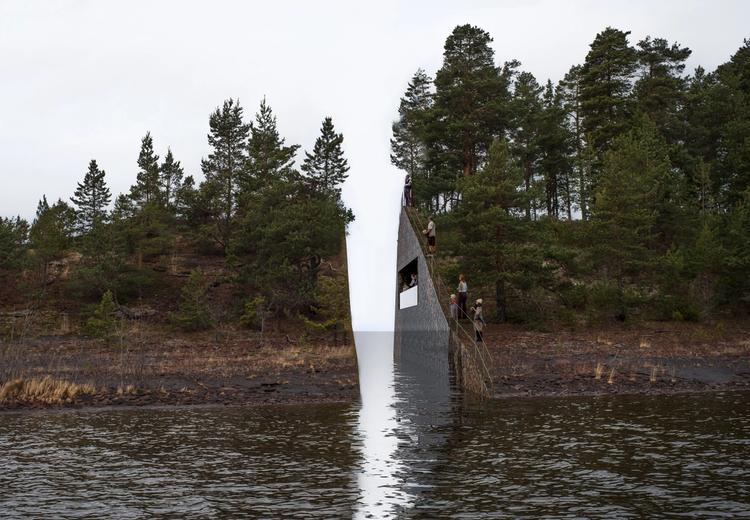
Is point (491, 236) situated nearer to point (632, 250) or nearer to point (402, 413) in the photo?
point (632, 250)

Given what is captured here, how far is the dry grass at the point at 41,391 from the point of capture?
22191mm

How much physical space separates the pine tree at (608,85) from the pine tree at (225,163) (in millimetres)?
35861

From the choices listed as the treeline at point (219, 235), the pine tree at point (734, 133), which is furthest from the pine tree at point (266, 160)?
the pine tree at point (734, 133)

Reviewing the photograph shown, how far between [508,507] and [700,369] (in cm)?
2197

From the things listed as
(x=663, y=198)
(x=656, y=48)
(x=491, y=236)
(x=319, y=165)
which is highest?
(x=656, y=48)

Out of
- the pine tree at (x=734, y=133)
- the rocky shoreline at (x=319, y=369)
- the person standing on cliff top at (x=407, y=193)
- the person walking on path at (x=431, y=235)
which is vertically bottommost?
the rocky shoreline at (x=319, y=369)

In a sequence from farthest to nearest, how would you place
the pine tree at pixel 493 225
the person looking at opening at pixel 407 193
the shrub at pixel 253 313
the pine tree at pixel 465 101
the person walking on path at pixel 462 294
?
the pine tree at pixel 465 101 < the shrub at pixel 253 313 < the person looking at opening at pixel 407 193 < the pine tree at pixel 493 225 < the person walking on path at pixel 462 294

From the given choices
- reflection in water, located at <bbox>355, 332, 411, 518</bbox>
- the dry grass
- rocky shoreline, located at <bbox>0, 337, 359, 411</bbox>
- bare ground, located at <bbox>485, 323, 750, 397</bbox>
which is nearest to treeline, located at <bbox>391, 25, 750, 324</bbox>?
bare ground, located at <bbox>485, 323, 750, 397</bbox>

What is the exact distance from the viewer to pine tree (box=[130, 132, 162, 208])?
6681 cm

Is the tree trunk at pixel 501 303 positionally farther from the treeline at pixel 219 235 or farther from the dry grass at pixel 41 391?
the dry grass at pixel 41 391

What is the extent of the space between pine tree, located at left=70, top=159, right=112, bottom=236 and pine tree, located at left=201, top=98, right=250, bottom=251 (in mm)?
14791

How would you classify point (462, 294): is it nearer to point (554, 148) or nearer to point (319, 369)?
point (319, 369)

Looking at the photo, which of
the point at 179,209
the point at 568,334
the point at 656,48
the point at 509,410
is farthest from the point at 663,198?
the point at 179,209

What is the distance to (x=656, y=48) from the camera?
6562 cm
